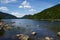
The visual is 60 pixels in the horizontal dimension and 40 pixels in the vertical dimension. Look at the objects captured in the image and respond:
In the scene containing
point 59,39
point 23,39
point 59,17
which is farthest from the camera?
point 59,17

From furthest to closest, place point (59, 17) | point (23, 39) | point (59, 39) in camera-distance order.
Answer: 1. point (59, 17)
2. point (59, 39)
3. point (23, 39)

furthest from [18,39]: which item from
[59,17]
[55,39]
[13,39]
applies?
[59,17]

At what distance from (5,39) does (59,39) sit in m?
12.3

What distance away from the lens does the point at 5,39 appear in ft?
100

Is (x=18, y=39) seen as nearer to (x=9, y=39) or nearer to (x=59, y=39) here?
(x=9, y=39)

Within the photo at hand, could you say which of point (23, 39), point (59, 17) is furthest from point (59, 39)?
point (59, 17)

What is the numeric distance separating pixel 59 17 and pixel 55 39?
499 ft

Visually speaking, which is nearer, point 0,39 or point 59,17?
point 0,39

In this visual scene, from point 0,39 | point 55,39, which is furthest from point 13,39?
point 55,39

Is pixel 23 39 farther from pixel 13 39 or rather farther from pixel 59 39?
pixel 59 39

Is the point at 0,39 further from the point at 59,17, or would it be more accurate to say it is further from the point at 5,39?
the point at 59,17

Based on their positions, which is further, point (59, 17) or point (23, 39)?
point (59, 17)

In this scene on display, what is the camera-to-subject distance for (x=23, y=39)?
29.1 m

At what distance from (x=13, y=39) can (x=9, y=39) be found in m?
0.91
